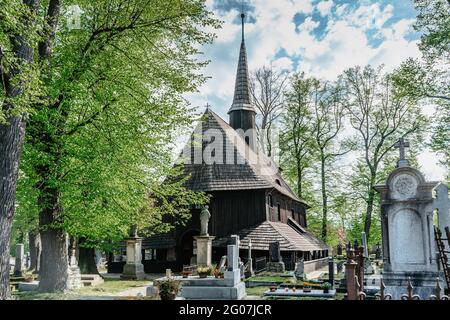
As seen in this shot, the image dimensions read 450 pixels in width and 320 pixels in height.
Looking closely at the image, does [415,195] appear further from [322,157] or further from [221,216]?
[322,157]

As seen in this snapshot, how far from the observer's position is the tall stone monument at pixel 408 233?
30.2ft

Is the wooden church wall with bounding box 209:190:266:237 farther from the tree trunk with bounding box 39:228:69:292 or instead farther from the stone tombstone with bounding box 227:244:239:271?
the tree trunk with bounding box 39:228:69:292

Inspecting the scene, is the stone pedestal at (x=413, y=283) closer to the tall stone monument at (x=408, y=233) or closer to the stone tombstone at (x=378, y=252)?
the tall stone monument at (x=408, y=233)

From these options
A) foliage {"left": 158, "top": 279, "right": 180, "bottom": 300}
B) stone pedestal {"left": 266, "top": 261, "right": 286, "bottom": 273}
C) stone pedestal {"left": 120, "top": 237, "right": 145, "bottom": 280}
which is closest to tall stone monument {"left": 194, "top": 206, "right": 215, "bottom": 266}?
stone pedestal {"left": 266, "top": 261, "right": 286, "bottom": 273}

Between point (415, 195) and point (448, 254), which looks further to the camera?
point (448, 254)

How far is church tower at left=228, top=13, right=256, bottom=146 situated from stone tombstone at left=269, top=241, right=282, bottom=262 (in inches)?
465

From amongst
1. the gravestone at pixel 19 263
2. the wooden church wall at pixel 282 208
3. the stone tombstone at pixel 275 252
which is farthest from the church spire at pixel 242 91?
the gravestone at pixel 19 263

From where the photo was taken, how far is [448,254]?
10523 millimetres

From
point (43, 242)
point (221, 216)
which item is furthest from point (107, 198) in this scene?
point (221, 216)

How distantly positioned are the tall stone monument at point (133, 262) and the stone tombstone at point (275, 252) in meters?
6.97

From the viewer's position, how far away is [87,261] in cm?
2062

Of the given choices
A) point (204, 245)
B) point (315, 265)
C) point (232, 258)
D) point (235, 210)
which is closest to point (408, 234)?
point (232, 258)

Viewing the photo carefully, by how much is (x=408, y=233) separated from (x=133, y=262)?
14308 mm
